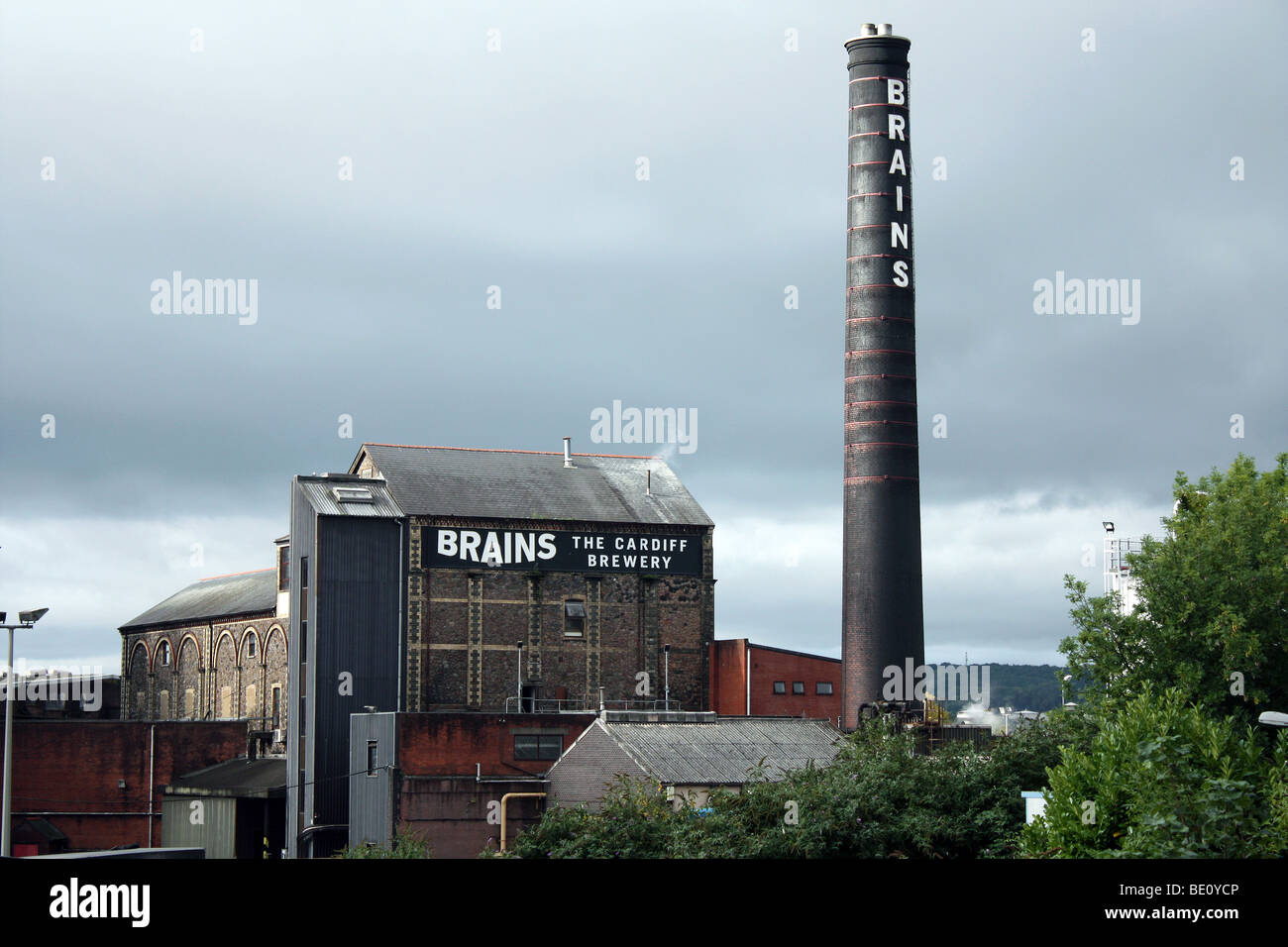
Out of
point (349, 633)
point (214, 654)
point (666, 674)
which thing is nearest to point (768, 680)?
point (666, 674)

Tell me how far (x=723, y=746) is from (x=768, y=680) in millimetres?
11779

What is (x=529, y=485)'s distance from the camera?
59.5 metres

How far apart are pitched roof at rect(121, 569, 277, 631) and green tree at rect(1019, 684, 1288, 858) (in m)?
45.7

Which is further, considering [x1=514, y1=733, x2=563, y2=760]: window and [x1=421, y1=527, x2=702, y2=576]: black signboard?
[x1=421, y1=527, x2=702, y2=576]: black signboard

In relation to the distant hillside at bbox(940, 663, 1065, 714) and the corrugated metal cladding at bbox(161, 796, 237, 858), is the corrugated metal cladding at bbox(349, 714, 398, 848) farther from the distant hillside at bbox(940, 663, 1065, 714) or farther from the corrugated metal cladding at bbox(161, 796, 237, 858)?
the distant hillside at bbox(940, 663, 1065, 714)

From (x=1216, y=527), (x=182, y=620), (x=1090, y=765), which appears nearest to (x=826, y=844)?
(x=1090, y=765)

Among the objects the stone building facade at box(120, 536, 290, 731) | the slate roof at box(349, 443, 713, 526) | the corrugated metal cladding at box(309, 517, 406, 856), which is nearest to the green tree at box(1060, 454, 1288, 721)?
the slate roof at box(349, 443, 713, 526)

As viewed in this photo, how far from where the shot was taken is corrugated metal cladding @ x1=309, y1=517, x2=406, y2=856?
51.7 metres

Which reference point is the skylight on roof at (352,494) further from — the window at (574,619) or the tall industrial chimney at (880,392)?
the tall industrial chimney at (880,392)

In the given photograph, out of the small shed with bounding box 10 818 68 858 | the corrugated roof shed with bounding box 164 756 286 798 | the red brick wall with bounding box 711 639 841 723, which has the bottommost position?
the small shed with bounding box 10 818 68 858

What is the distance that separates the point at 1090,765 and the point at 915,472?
24.3 metres
